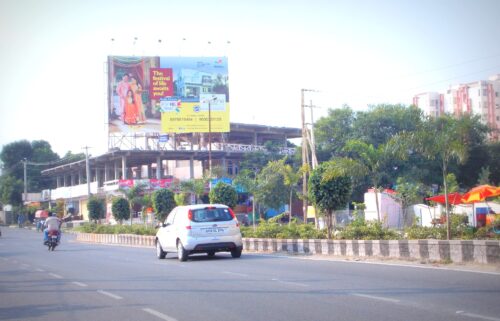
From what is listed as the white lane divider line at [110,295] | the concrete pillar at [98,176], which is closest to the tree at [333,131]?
the concrete pillar at [98,176]

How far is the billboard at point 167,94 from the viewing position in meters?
55.6

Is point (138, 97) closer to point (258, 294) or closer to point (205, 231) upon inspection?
point (205, 231)

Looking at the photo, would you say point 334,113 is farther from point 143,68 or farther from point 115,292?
point 115,292

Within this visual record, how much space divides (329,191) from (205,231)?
16.6 ft

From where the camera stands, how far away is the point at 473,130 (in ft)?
196

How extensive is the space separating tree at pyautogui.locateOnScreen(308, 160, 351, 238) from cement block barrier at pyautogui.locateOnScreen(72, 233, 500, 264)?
1279 millimetres

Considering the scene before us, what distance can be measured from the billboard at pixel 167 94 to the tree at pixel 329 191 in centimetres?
3454

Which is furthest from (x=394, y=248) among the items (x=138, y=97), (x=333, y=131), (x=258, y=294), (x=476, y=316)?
(x=333, y=131)

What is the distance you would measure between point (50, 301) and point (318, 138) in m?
53.1

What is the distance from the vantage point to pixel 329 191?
70.4 feet

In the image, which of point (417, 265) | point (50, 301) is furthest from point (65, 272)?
point (417, 265)

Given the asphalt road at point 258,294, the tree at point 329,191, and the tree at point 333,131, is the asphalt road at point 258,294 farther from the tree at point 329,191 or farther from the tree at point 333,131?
the tree at point 333,131

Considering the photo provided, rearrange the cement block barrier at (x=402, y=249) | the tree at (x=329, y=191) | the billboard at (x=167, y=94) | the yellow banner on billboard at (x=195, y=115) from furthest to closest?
the yellow banner on billboard at (x=195, y=115), the billboard at (x=167, y=94), the tree at (x=329, y=191), the cement block barrier at (x=402, y=249)

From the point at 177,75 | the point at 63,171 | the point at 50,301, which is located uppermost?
the point at 177,75
